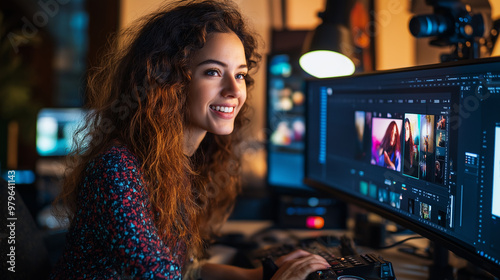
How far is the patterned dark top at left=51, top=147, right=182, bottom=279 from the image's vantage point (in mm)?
864

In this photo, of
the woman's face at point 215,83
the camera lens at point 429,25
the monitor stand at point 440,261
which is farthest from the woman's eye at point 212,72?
the monitor stand at point 440,261

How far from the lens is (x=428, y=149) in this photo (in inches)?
39.3

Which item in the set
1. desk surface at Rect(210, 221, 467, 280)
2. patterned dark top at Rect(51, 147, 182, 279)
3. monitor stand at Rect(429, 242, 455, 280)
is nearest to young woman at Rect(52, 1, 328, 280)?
patterned dark top at Rect(51, 147, 182, 279)

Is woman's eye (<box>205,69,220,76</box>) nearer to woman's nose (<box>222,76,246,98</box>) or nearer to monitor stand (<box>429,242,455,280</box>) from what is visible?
woman's nose (<box>222,76,246,98</box>)

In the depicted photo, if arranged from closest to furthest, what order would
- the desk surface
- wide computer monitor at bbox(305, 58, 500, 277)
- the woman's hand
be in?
wide computer monitor at bbox(305, 58, 500, 277) < the woman's hand < the desk surface

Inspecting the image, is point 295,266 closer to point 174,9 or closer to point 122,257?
point 122,257

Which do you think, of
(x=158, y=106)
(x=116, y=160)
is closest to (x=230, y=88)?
(x=158, y=106)

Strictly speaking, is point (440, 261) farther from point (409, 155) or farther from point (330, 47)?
point (330, 47)

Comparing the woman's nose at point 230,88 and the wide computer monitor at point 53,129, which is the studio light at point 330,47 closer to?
the woman's nose at point 230,88

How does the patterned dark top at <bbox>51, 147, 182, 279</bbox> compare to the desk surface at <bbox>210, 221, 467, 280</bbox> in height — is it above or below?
above

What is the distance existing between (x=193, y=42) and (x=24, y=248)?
2.14 feet

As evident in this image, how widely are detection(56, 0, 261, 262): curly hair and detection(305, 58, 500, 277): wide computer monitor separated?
16.3 inches

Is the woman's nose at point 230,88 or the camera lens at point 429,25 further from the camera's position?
the camera lens at point 429,25

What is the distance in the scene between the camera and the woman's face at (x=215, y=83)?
1.11m
